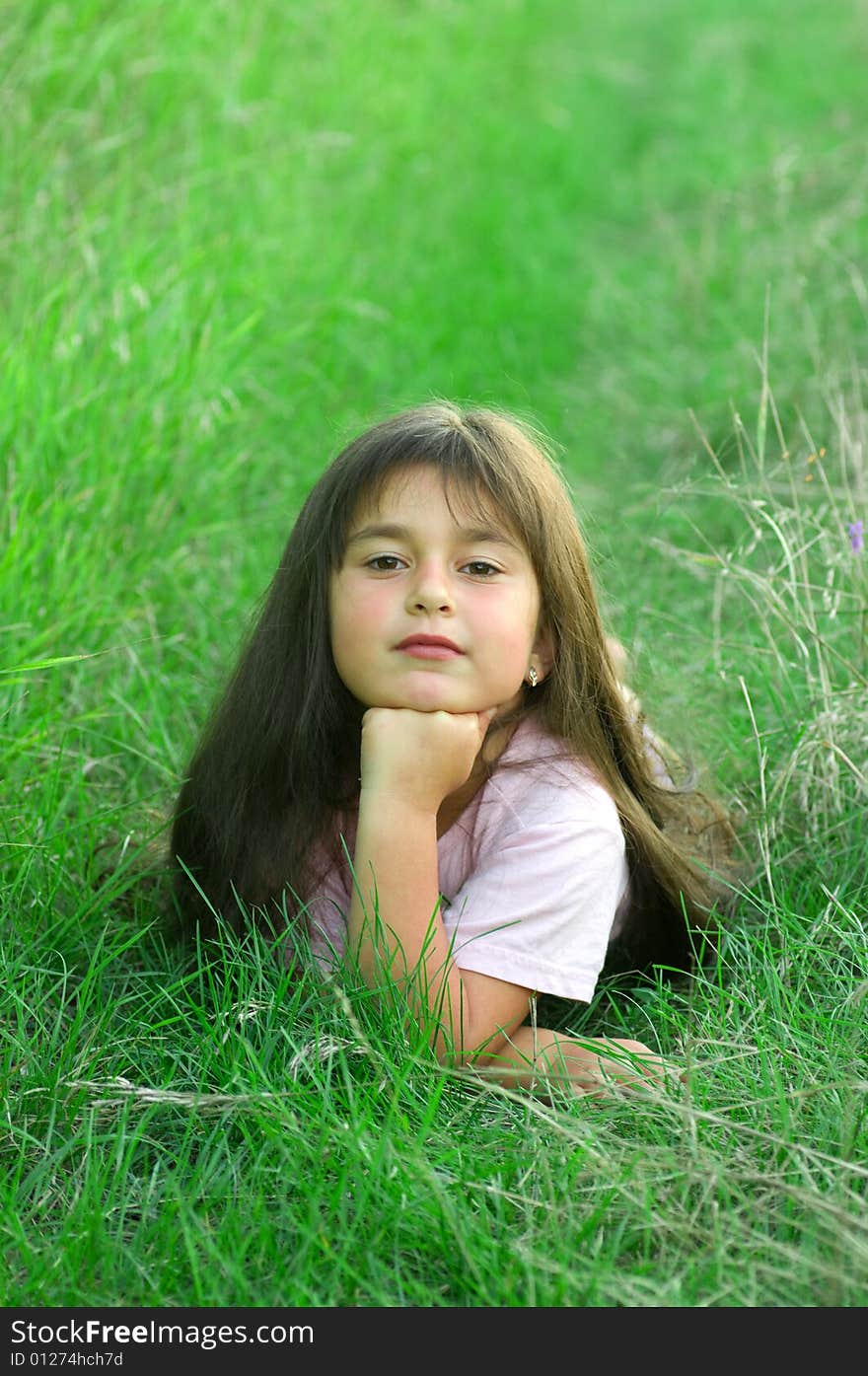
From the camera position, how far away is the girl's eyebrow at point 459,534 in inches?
76.5

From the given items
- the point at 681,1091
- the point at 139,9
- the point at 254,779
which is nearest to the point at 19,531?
the point at 254,779

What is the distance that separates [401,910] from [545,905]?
0.19 meters

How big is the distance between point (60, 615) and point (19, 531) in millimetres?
167

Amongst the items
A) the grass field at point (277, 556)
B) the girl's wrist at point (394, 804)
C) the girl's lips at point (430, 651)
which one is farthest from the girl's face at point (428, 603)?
the grass field at point (277, 556)

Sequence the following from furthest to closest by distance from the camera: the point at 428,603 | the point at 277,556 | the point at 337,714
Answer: the point at 277,556
the point at 337,714
the point at 428,603

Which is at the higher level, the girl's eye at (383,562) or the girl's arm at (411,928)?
the girl's eye at (383,562)

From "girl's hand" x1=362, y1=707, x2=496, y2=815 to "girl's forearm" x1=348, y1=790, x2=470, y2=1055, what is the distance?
0.06 feet

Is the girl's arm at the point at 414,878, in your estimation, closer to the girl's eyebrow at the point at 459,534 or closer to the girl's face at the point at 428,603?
the girl's face at the point at 428,603

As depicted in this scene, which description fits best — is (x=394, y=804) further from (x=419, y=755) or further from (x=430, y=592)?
(x=430, y=592)

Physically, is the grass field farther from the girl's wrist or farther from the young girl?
the girl's wrist

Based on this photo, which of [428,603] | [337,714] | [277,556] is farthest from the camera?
[277,556]

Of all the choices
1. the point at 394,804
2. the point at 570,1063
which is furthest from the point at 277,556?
the point at 570,1063

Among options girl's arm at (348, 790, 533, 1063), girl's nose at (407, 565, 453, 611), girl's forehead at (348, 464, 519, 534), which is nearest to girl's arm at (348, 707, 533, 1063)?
girl's arm at (348, 790, 533, 1063)

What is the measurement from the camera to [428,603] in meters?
1.88
